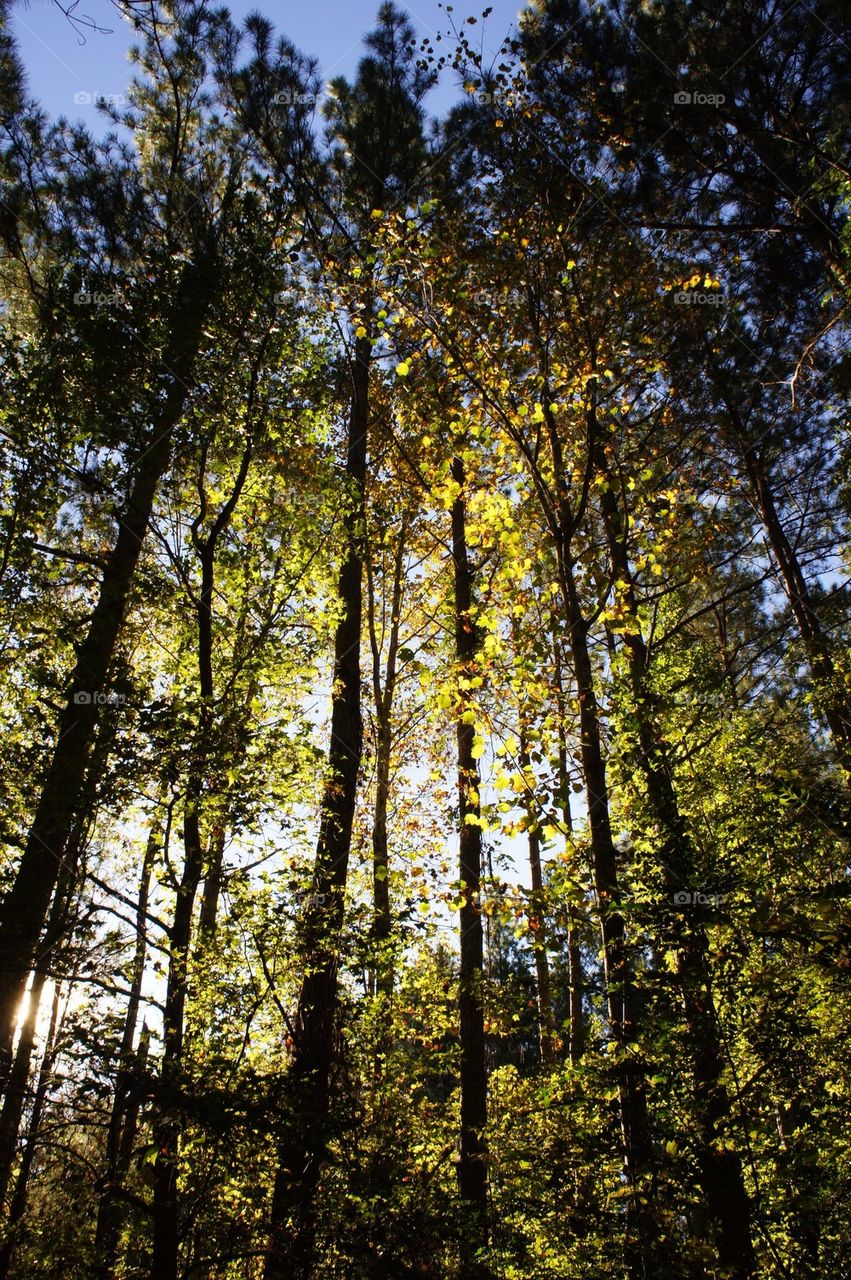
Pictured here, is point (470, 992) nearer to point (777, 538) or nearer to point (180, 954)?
point (180, 954)

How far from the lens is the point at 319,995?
5.27 meters

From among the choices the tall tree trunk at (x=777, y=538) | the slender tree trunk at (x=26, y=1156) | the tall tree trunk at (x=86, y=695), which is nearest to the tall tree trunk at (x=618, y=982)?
the slender tree trunk at (x=26, y=1156)

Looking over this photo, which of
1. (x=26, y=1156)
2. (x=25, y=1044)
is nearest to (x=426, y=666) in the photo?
(x=26, y=1156)

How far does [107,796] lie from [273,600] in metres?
2.44

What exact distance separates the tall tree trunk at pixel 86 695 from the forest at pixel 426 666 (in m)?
0.04

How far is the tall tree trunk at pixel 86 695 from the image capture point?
552 cm

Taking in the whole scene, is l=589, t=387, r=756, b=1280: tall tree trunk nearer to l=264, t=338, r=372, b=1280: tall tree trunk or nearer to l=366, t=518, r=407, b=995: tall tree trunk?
l=264, t=338, r=372, b=1280: tall tree trunk

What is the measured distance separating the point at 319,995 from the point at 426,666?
3423 mm

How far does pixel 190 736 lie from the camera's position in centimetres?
559

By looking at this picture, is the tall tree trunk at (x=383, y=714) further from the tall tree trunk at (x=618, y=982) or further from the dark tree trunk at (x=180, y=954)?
the tall tree trunk at (x=618, y=982)

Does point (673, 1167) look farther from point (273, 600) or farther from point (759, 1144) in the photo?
point (273, 600)

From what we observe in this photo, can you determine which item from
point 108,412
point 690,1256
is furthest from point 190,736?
point 690,1256

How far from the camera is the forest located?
4.16 m

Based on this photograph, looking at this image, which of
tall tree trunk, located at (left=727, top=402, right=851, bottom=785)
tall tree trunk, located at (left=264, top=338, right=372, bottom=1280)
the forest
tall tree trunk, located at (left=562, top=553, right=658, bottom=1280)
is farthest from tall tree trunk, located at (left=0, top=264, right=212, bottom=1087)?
tall tree trunk, located at (left=727, top=402, right=851, bottom=785)
